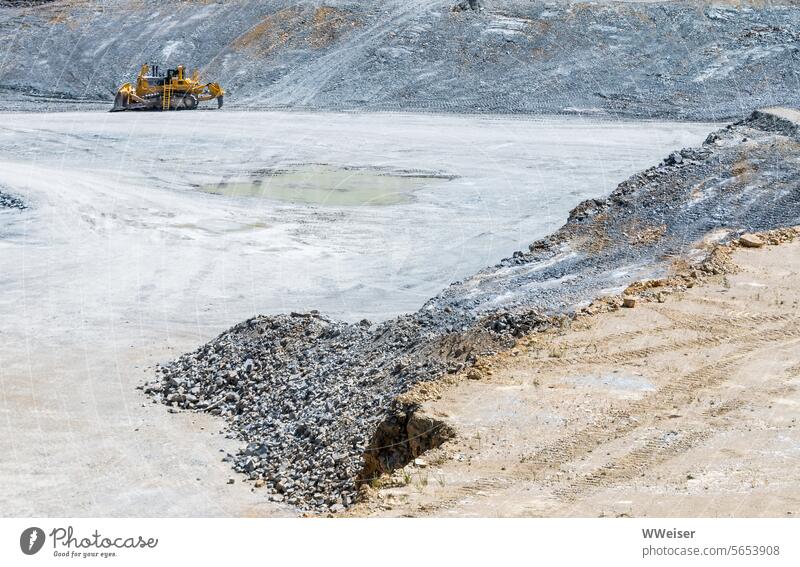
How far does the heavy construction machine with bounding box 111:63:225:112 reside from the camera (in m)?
38.8

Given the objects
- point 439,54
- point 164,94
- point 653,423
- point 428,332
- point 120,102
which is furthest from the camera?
point 439,54

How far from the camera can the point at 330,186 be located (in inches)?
1042

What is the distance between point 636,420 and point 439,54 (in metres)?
33.7

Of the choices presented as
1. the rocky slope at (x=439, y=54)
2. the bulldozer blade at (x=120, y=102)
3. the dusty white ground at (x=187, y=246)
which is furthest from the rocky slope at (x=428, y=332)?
the bulldozer blade at (x=120, y=102)

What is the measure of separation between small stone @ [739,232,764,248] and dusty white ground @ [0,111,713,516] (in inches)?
207

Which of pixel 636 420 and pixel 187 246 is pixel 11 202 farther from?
pixel 636 420

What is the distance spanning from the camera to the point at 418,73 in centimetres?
4094

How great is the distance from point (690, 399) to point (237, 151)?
880 inches

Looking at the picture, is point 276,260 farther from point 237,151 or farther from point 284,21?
point 284,21

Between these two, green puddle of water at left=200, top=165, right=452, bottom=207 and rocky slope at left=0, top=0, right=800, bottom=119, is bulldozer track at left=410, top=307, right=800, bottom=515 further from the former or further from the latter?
rocky slope at left=0, top=0, right=800, bottom=119

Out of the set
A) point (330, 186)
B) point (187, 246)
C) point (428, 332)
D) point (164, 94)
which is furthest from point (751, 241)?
point (164, 94)

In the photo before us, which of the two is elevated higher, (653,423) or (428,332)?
(653,423)

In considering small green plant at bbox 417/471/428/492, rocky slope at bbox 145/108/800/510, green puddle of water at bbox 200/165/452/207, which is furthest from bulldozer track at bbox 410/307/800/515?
green puddle of water at bbox 200/165/452/207

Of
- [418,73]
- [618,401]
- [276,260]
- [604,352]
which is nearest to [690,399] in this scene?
[618,401]
